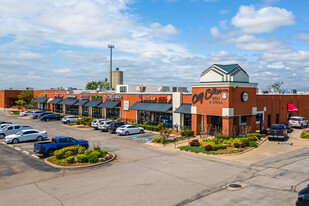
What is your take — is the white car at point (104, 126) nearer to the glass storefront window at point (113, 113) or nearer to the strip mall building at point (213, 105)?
the strip mall building at point (213, 105)

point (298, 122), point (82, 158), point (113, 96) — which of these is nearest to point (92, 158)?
point (82, 158)

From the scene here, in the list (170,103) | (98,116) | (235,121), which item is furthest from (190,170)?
(98,116)

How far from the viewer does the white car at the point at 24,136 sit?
30.6 metres

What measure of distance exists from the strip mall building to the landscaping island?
16332 millimetres

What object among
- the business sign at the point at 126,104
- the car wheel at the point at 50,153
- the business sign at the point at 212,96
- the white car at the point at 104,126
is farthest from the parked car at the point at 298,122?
the car wheel at the point at 50,153

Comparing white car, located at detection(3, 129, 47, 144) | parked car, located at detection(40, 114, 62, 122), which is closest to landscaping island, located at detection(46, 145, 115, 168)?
white car, located at detection(3, 129, 47, 144)

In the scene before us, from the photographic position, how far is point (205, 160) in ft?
74.2

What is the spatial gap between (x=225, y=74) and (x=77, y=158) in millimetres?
21272

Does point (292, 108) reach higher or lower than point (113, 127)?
higher

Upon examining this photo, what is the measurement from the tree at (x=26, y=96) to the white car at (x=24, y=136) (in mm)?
59076

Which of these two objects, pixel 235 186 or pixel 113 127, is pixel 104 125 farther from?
pixel 235 186

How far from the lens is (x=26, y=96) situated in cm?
8575

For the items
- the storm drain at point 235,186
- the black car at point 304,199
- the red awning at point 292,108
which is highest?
the red awning at point 292,108

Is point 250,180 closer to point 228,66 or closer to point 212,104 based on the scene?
point 212,104
